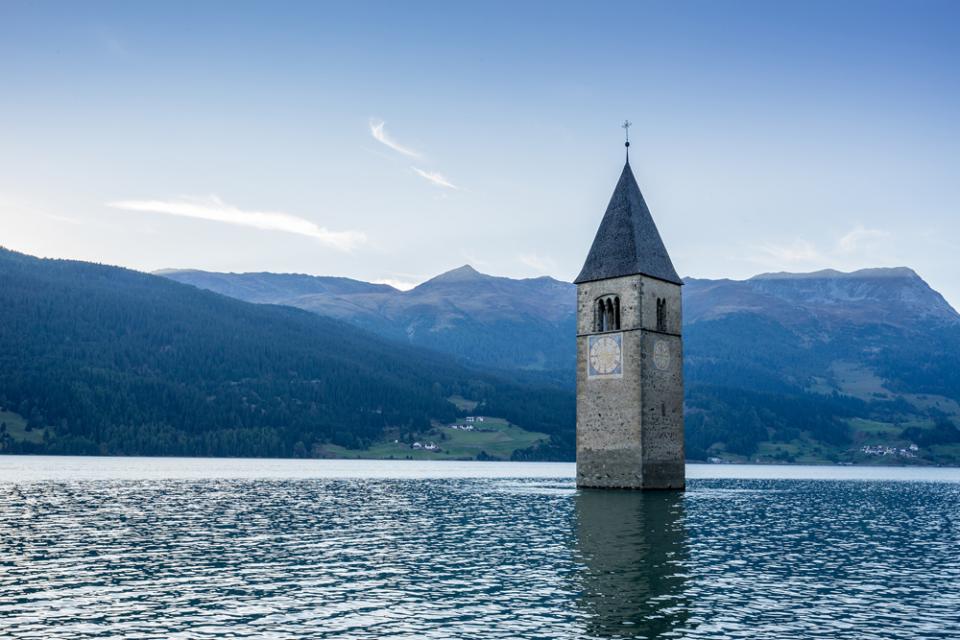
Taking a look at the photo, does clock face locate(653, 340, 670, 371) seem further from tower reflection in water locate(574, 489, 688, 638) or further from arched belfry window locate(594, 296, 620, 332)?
tower reflection in water locate(574, 489, 688, 638)

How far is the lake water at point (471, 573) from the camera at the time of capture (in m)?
24.3

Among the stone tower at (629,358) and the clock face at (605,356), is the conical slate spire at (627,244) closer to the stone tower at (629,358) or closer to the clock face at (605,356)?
the stone tower at (629,358)

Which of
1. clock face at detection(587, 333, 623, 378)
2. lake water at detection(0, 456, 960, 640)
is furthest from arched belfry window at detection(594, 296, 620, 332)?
lake water at detection(0, 456, 960, 640)

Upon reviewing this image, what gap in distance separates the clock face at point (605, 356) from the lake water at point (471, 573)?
1801cm

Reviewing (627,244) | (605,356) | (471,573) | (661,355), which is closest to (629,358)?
(605,356)

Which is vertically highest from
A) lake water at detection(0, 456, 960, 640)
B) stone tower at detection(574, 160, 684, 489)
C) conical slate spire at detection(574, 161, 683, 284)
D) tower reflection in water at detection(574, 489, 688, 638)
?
conical slate spire at detection(574, 161, 683, 284)

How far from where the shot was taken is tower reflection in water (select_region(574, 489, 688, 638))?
2480 cm

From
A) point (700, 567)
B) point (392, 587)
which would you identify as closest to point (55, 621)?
point (392, 587)

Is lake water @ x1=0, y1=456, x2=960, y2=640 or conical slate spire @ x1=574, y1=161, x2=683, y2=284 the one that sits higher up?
conical slate spire @ x1=574, y1=161, x2=683, y2=284

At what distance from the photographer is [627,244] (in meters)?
83.0

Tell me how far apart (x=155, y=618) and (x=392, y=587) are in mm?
8115

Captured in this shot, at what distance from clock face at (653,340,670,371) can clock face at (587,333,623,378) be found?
3.38 metres

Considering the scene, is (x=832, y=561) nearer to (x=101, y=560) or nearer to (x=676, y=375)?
(x=101, y=560)

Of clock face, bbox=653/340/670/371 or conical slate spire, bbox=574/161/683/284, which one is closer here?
clock face, bbox=653/340/670/371
